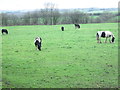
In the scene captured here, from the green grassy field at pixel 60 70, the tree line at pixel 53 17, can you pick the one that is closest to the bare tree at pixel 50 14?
the tree line at pixel 53 17

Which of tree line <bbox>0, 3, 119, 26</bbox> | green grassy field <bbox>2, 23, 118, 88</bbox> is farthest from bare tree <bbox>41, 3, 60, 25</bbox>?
green grassy field <bbox>2, 23, 118, 88</bbox>

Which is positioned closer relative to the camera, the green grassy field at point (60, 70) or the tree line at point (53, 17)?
the green grassy field at point (60, 70)

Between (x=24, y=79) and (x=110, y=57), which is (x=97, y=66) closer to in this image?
(x=110, y=57)

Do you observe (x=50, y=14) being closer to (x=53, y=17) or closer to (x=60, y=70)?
(x=53, y=17)

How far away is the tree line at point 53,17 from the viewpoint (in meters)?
41.8

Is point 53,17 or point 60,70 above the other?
point 53,17

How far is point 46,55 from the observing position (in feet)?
42.9

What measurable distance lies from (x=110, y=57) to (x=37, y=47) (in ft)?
17.2

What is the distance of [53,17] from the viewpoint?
50.9 m

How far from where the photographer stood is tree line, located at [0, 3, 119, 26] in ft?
137

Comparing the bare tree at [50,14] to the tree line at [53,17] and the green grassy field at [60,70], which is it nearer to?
the tree line at [53,17]

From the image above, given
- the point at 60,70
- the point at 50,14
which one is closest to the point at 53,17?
the point at 50,14

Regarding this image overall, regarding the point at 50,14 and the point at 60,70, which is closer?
the point at 60,70

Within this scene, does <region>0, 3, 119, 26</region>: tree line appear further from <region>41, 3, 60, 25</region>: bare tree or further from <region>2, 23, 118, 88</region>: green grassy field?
<region>2, 23, 118, 88</region>: green grassy field
